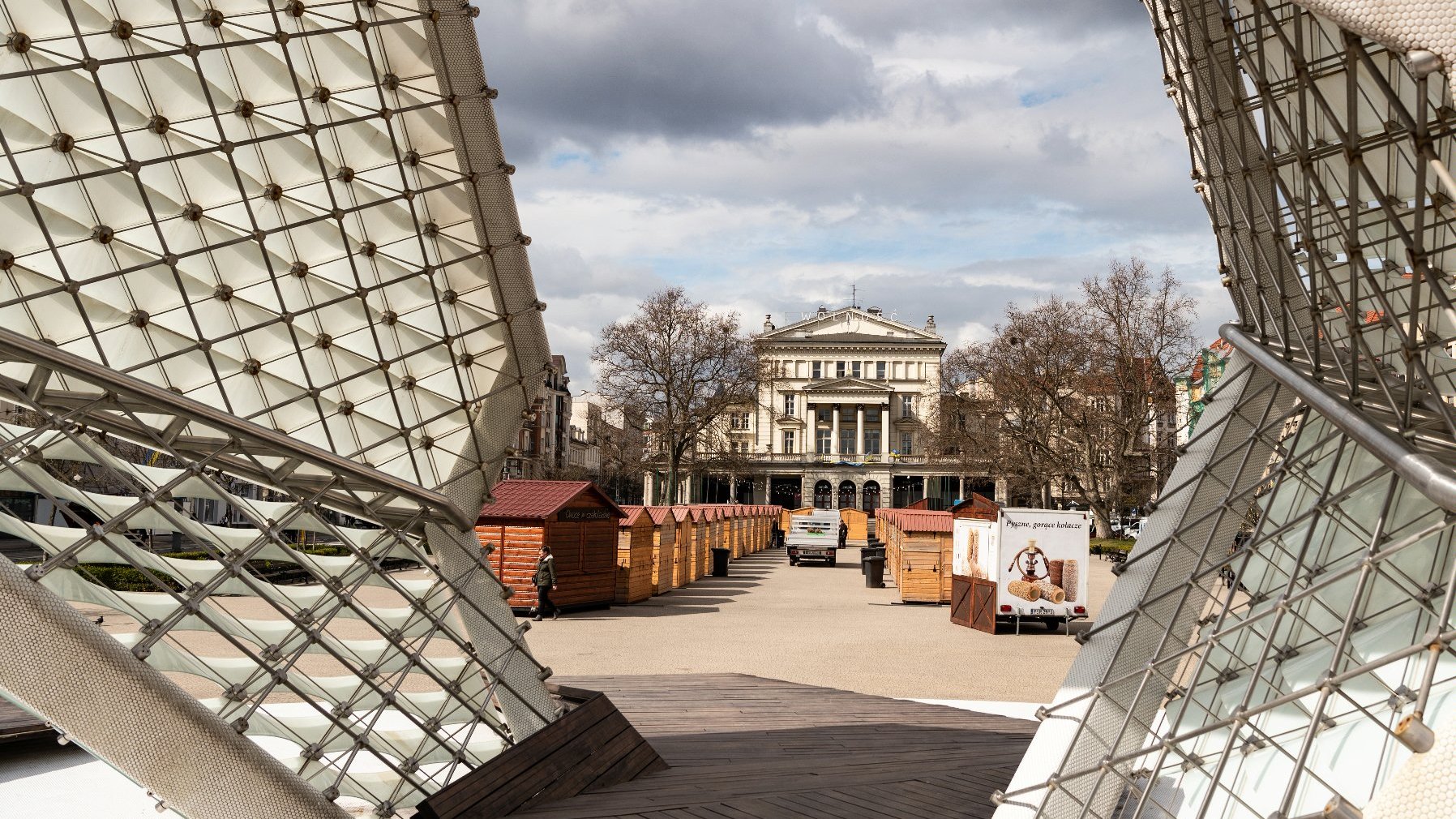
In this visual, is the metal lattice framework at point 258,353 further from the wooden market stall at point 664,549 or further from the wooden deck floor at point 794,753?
the wooden market stall at point 664,549

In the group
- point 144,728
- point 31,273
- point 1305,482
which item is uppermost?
point 31,273


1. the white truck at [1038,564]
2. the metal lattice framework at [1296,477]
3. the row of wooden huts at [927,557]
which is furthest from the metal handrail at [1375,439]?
the row of wooden huts at [927,557]

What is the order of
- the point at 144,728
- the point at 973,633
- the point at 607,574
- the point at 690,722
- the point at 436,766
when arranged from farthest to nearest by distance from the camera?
the point at 607,574 → the point at 973,633 → the point at 690,722 → the point at 436,766 → the point at 144,728

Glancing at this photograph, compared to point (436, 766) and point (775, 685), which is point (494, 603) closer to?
point (436, 766)

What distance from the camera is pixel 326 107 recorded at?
6.52 metres

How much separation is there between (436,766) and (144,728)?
5.05 metres

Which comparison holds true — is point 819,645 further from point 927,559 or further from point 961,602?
point 927,559

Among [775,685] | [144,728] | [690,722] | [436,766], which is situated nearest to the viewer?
[144,728]

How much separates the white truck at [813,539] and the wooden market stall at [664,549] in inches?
521

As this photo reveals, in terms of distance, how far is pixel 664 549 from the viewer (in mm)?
28516

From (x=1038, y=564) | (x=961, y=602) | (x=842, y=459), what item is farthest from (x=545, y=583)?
(x=842, y=459)

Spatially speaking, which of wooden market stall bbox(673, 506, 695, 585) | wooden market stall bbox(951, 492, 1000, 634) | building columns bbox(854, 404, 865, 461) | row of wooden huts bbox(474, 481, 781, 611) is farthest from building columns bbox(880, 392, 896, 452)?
wooden market stall bbox(951, 492, 1000, 634)

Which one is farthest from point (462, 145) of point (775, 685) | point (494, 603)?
point (775, 685)

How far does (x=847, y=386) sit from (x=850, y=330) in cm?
729
